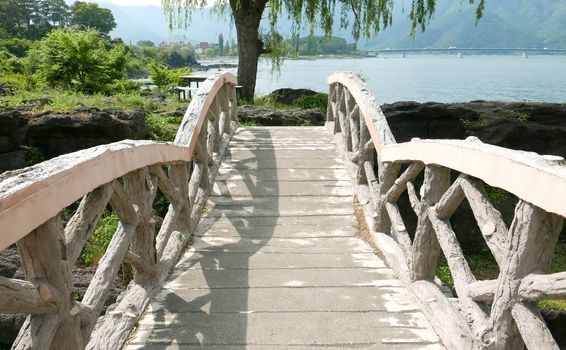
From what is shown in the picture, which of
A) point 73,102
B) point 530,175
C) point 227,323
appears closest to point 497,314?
point 530,175

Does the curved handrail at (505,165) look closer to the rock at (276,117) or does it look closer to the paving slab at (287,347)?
the paving slab at (287,347)

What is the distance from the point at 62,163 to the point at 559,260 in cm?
881

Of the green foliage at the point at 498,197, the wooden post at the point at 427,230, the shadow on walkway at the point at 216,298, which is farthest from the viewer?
the green foliage at the point at 498,197

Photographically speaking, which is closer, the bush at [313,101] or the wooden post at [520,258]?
the wooden post at [520,258]

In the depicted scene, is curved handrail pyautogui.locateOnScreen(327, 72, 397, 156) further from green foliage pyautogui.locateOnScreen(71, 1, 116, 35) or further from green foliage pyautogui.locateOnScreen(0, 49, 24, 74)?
green foliage pyautogui.locateOnScreen(71, 1, 116, 35)

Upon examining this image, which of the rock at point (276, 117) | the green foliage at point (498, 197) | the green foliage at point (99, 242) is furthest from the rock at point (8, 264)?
the green foliage at point (498, 197)

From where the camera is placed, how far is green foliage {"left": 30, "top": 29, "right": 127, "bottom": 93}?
10086mm

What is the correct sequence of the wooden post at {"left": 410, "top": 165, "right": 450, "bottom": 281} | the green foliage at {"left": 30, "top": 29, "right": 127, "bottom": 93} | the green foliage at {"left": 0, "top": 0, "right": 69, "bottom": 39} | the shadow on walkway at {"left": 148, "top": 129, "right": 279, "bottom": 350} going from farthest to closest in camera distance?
the green foliage at {"left": 0, "top": 0, "right": 69, "bottom": 39} < the green foliage at {"left": 30, "top": 29, "right": 127, "bottom": 93} < the wooden post at {"left": 410, "top": 165, "right": 450, "bottom": 281} < the shadow on walkway at {"left": 148, "top": 129, "right": 279, "bottom": 350}

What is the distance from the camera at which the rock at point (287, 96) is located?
14.1 m

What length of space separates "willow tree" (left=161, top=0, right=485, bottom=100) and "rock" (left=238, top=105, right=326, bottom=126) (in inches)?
102

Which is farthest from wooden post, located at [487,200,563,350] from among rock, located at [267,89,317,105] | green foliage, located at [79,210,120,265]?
rock, located at [267,89,317,105]

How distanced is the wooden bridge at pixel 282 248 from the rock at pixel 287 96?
8.10 meters

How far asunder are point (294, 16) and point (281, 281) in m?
9.79

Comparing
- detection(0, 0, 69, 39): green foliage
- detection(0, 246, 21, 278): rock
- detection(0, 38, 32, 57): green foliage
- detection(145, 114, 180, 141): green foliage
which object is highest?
detection(0, 0, 69, 39): green foliage
